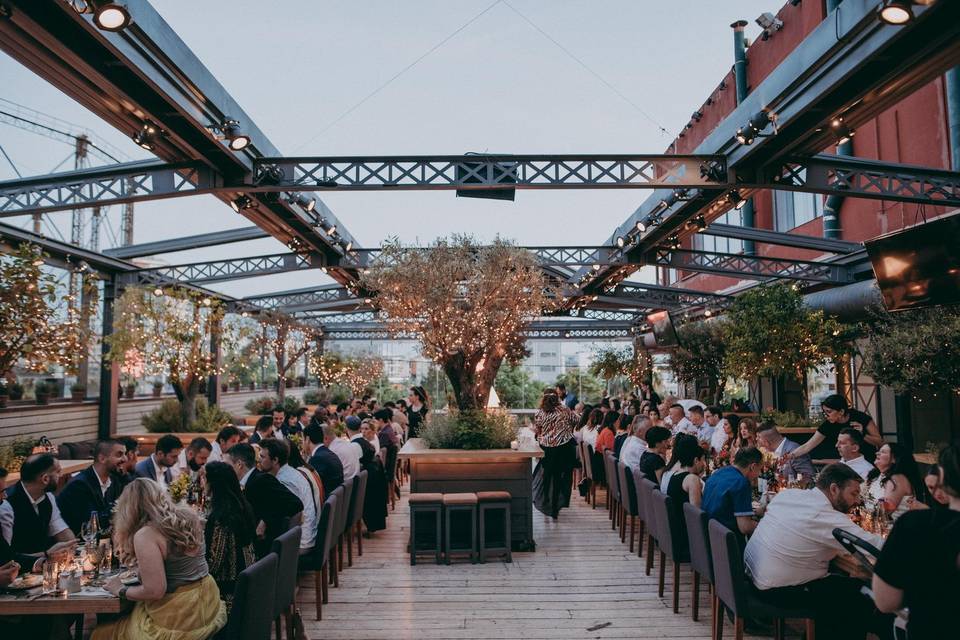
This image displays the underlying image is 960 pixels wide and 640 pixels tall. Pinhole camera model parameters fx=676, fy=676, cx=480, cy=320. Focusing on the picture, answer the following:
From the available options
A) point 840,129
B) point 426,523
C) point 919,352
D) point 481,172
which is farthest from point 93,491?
point 919,352

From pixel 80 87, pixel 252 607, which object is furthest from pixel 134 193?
pixel 252 607

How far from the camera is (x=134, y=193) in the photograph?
717cm

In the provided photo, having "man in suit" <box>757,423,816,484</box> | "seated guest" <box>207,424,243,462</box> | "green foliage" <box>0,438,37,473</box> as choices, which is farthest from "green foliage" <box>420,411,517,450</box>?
"green foliage" <box>0,438,37,473</box>

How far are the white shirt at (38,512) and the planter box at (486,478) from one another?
3.33 m

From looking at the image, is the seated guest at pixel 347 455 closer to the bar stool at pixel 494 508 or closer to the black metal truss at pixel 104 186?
the bar stool at pixel 494 508

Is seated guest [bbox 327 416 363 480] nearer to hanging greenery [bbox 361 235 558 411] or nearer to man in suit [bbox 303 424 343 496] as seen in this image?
man in suit [bbox 303 424 343 496]

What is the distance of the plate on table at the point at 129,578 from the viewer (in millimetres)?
3275

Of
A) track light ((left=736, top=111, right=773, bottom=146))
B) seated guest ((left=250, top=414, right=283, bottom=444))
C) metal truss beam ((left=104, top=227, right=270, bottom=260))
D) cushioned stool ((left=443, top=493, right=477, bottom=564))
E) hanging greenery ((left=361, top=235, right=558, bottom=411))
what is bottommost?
cushioned stool ((left=443, top=493, right=477, bottom=564))

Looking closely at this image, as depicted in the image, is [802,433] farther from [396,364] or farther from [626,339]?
[396,364]

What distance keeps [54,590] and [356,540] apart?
14.3 feet

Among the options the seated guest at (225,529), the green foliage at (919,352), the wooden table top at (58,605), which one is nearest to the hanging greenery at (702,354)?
the green foliage at (919,352)

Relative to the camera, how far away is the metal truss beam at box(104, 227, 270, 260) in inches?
444

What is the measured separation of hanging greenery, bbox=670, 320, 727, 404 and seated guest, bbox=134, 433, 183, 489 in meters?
11.9

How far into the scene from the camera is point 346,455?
6883mm
